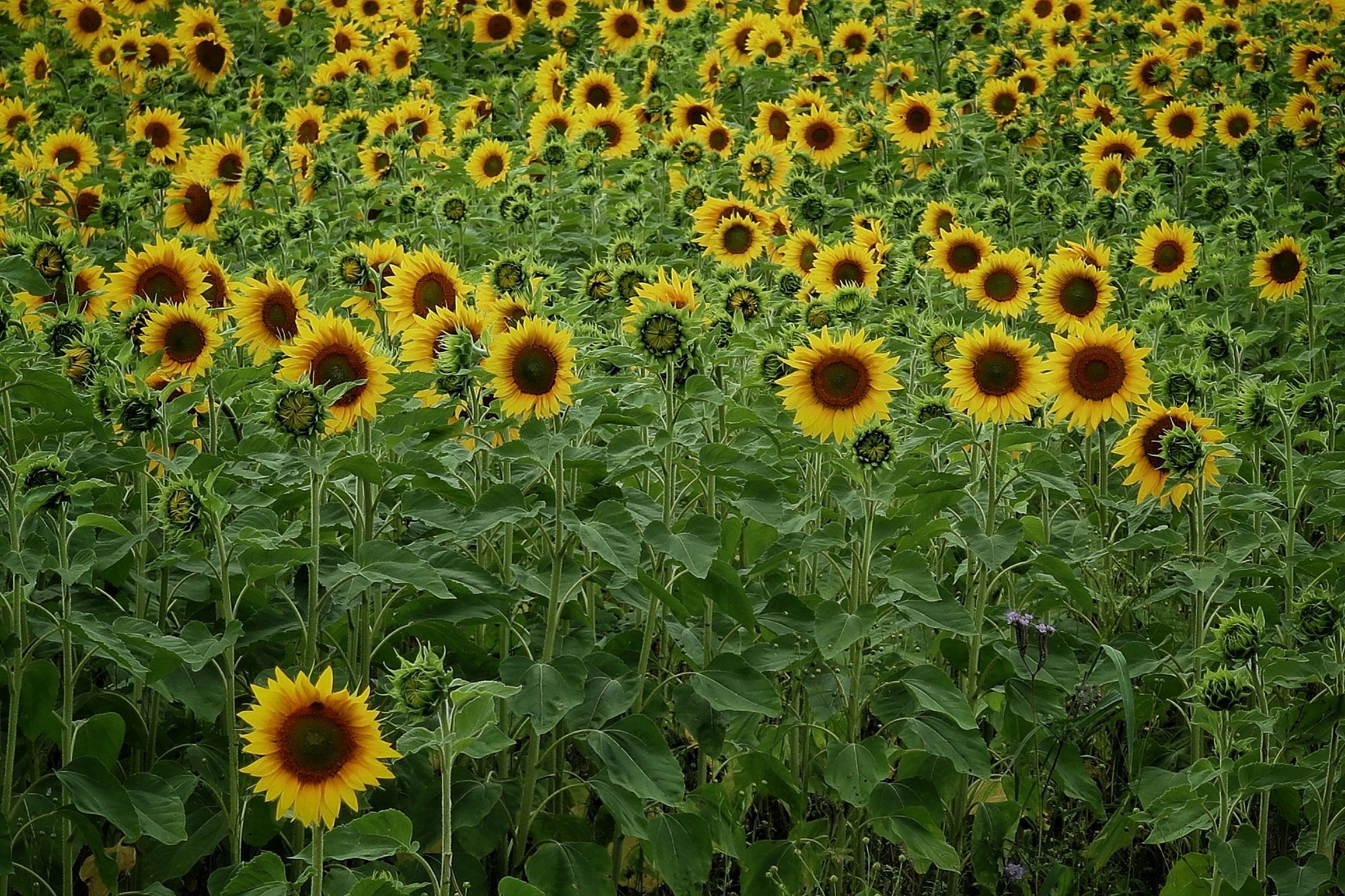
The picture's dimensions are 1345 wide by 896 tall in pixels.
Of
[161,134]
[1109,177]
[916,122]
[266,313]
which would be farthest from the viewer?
[916,122]

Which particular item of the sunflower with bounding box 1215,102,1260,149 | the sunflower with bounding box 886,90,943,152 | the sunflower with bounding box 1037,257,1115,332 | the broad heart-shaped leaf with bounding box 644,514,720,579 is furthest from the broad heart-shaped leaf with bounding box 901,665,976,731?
the sunflower with bounding box 1215,102,1260,149

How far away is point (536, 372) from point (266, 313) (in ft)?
3.02

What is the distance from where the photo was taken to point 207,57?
7.71 meters

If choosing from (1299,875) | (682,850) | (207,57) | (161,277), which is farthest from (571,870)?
(207,57)

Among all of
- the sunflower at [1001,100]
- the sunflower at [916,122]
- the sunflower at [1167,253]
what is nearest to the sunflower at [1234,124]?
the sunflower at [1001,100]

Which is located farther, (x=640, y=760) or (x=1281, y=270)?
(x=1281, y=270)

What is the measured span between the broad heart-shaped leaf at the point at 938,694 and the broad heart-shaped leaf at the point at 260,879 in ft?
4.15

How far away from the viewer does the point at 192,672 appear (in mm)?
2719

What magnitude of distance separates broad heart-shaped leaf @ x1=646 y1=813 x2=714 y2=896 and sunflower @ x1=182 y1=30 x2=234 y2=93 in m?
6.33

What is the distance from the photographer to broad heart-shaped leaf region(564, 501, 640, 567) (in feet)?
8.60

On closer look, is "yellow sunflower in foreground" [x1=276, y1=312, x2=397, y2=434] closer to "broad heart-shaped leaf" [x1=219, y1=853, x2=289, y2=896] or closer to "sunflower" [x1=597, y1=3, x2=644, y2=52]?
"broad heart-shaped leaf" [x1=219, y1=853, x2=289, y2=896]

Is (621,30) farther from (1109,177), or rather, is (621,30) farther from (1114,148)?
(1109,177)

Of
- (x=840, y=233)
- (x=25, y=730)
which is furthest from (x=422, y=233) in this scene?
(x=25, y=730)

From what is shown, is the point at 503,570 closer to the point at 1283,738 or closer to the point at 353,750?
the point at 353,750
